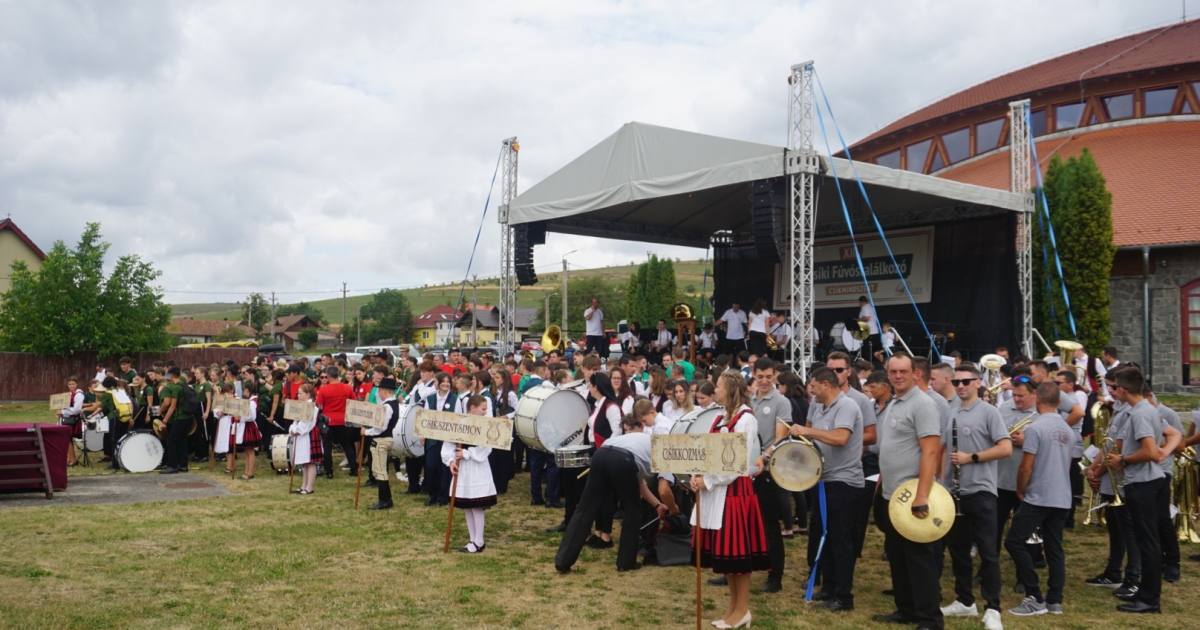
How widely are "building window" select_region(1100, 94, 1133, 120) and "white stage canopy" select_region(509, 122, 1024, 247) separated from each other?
1112 cm

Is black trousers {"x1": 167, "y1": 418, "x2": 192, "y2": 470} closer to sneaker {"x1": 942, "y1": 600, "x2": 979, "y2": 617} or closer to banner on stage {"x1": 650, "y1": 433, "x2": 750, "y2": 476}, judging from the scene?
banner on stage {"x1": 650, "y1": 433, "x2": 750, "y2": 476}

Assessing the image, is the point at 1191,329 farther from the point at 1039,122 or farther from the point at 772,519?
the point at 772,519

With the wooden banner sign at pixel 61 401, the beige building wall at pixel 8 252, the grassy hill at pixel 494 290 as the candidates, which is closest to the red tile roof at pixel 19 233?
the beige building wall at pixel 8 252

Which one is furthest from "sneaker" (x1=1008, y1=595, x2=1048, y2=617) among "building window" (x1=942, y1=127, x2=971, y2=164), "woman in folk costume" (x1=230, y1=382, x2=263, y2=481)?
"building window" (x1=942, y1=127, x2=971, y2=164)

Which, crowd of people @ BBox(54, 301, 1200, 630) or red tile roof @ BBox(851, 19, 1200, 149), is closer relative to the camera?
crowd of people @ BBox(54, 301, 1200, 630)

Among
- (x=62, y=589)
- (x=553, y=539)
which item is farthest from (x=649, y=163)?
(x=62, y=589)

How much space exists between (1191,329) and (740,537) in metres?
20.6

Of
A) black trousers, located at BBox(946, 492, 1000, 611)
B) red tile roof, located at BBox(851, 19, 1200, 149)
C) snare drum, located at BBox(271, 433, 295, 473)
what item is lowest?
snare drum, located at BBox(271, 433, 295, 473)

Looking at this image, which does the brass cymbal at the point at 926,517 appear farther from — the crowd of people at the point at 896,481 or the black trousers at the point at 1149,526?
the black trousers at the point at 1149,526

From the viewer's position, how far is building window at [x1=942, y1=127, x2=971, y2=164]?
29.2 metres

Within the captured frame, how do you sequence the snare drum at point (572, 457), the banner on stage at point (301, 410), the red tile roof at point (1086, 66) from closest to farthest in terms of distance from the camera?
the snare drum at point (572, 457) < the banner on stage at point (301, 410) < the red tile roof at point (1086, 66)

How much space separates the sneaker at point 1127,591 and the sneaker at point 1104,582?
30cm

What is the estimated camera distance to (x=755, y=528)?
5832 millimetres

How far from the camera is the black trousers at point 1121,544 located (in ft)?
21.6
